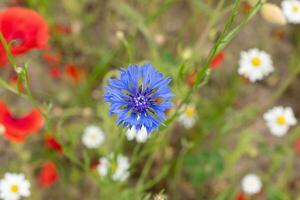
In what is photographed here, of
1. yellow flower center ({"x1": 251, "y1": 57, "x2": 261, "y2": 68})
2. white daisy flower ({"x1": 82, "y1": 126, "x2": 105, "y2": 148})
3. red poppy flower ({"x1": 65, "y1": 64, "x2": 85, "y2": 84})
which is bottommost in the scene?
white daisy flower ({"x1": 82, "y1": 126, "x2": 105, "y2": 148})

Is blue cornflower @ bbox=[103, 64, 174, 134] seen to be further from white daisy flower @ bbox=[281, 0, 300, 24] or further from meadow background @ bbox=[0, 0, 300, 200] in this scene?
white daisy flower @ bbox=[281, 0, 300, 24]

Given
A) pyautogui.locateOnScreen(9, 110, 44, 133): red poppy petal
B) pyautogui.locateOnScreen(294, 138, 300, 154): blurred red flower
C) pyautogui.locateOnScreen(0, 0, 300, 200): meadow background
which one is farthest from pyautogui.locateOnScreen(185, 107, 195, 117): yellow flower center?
pyautogui.locateOnScreen(9, 110, 44, 133): red poppy petal

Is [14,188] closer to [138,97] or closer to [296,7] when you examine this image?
[138,97]

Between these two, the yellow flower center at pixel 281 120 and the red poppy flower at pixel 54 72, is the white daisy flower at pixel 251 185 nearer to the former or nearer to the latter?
the yellow flower center at pixel 281 120

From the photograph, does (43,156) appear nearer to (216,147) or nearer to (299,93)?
(216,147)

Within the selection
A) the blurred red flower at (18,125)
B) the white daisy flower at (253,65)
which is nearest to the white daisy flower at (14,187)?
the blurred red flower at (18,125)

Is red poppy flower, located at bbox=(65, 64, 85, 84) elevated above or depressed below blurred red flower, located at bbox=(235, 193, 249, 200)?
above

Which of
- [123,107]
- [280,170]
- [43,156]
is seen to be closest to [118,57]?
[43,156]

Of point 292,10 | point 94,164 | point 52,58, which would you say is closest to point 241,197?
point 94,164
